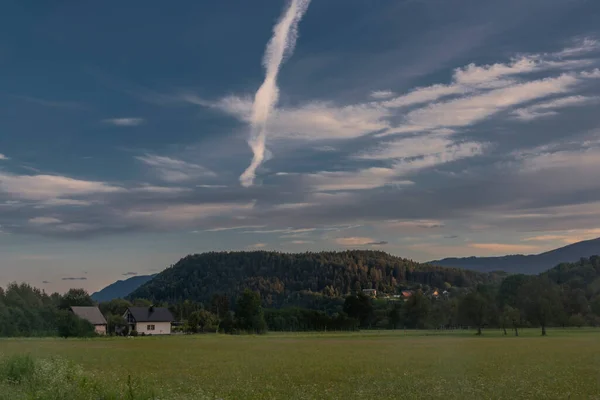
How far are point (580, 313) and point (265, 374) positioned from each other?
395 feet

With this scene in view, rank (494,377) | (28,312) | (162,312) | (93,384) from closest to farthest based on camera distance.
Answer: (93,384) → (494,377) → (28,312) → (162,312)

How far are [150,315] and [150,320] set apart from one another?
212cm

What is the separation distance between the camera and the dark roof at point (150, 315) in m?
146

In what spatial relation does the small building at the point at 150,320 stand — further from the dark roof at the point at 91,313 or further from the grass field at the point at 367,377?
the grass field at the point at 367,377

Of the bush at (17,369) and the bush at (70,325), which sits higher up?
the bush at (17,369)

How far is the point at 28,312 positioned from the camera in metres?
108

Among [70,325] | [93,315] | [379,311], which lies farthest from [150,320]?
[379,311]

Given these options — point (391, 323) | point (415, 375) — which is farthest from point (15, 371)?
point (391, 323)

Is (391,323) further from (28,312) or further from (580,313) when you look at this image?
(28,312)

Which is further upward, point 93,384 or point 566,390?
point 93,384

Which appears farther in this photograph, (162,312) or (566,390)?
(162,312)

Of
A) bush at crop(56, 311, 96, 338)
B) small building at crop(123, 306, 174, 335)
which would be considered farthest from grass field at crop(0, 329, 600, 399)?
small building at crop(123, 306, 174, 335)

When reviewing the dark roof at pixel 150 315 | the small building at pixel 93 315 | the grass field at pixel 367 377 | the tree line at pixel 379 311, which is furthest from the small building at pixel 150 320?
the grass field at pixel 367 377

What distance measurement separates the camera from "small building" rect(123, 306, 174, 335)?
14352 cm
